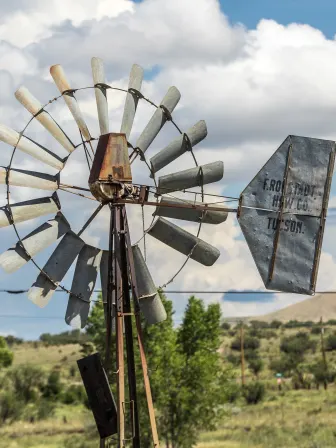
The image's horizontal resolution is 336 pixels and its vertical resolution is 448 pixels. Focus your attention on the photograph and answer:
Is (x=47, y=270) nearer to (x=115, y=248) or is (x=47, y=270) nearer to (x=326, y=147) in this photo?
(x=115, y=248)

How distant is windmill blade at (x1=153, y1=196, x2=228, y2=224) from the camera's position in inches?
430

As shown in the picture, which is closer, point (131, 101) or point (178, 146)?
point (178, 146)

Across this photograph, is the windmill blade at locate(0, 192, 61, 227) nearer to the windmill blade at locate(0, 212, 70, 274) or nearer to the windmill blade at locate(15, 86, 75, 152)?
the windmill blade at locate(0, 212, 70, 274)

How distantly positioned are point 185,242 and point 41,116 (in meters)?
2.04

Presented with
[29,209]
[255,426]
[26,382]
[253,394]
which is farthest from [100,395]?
[26,382]

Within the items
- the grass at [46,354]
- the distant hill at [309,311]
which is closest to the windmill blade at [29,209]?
the grass at [46,354]

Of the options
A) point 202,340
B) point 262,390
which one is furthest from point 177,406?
point 262,390

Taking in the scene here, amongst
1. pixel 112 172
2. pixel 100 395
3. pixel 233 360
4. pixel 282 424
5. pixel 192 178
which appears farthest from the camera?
pixel 233 360

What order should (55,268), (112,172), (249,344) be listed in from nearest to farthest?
(112,172) < (55,268) < (249,344)

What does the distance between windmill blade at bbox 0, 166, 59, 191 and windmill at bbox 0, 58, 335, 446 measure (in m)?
0.01

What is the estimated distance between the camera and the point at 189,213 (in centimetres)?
1112

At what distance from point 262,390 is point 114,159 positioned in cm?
4085

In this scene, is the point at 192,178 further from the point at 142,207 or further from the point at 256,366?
the point at 256,366

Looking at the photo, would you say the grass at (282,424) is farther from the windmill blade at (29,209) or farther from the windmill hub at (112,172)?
the windmill hub at (112,172)
